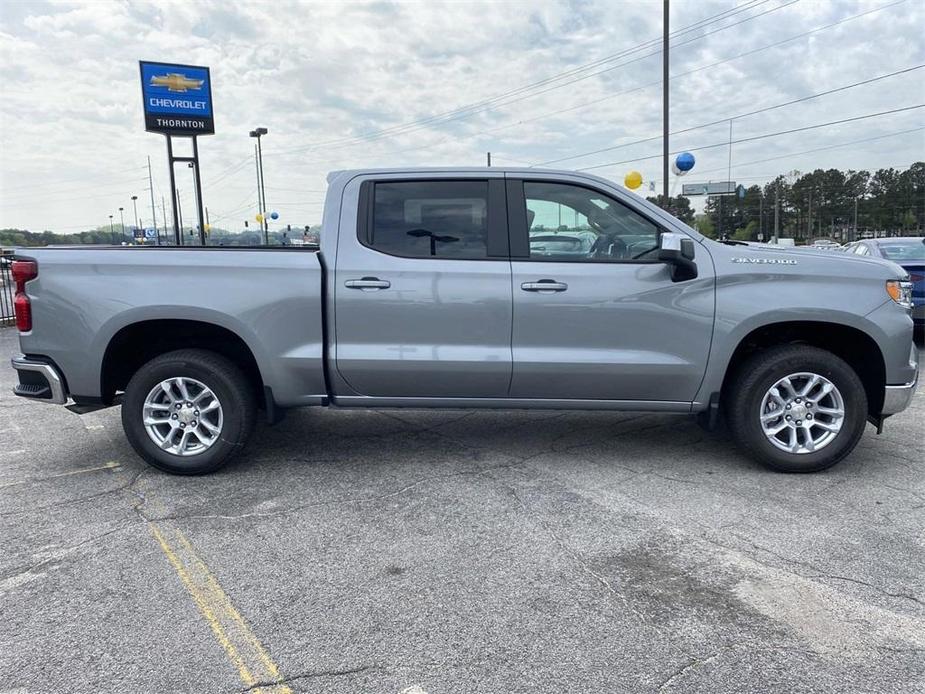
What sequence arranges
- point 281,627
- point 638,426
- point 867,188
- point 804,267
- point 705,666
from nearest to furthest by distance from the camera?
point 705,666 < point 281,627 < point 804,267 < point 638,426 < point 867,188

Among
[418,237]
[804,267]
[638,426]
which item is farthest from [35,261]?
[804,267]

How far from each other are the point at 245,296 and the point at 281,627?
2.18 metres

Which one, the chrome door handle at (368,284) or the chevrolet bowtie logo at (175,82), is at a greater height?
the chevrolet bowtie logo at (175,82)

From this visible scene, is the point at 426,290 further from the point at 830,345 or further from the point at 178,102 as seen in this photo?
the point at 178,102

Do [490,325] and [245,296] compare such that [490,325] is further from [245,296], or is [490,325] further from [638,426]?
[638,426]

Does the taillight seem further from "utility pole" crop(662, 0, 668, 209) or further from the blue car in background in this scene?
"utility pole" crop(662, 0, 668, 209)

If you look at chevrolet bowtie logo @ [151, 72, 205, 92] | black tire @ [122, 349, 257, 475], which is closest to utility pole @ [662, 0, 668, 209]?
chevrolet bowtie logo @ [151, 72, 205, 92]

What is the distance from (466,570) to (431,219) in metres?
2.23

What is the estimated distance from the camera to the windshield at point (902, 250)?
30.2 feet

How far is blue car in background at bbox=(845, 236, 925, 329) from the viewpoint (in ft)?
27.0

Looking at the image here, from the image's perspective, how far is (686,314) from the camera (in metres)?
4.14

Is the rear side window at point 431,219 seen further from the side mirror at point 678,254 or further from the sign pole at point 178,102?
the sign pole at point 178,102

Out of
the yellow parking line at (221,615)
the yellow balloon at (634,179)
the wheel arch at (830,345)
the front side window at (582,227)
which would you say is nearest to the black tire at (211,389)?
the yellow parking line at (221,615)

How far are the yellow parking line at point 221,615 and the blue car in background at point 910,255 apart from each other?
25.2 feet
